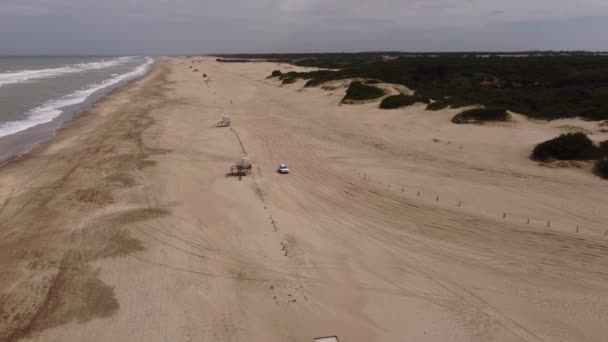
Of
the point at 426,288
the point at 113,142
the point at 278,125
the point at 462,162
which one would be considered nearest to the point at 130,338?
the point at 426,288

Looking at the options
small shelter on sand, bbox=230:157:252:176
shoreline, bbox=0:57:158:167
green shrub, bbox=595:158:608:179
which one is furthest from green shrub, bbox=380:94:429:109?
shoreline, bbox=0:57:158:167

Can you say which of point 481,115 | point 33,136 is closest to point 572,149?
point 481,115

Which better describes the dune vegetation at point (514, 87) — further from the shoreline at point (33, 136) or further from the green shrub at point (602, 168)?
the shoreline at point (33, 136)

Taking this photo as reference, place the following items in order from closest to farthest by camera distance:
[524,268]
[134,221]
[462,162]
→ [524,268] < [134,221] < [462,162]

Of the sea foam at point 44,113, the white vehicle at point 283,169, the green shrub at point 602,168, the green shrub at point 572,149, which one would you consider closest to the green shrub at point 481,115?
the green shrub at point 572,149

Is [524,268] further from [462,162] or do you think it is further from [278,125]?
[278,125]

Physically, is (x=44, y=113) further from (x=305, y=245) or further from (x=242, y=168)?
(x=305, y=245)
